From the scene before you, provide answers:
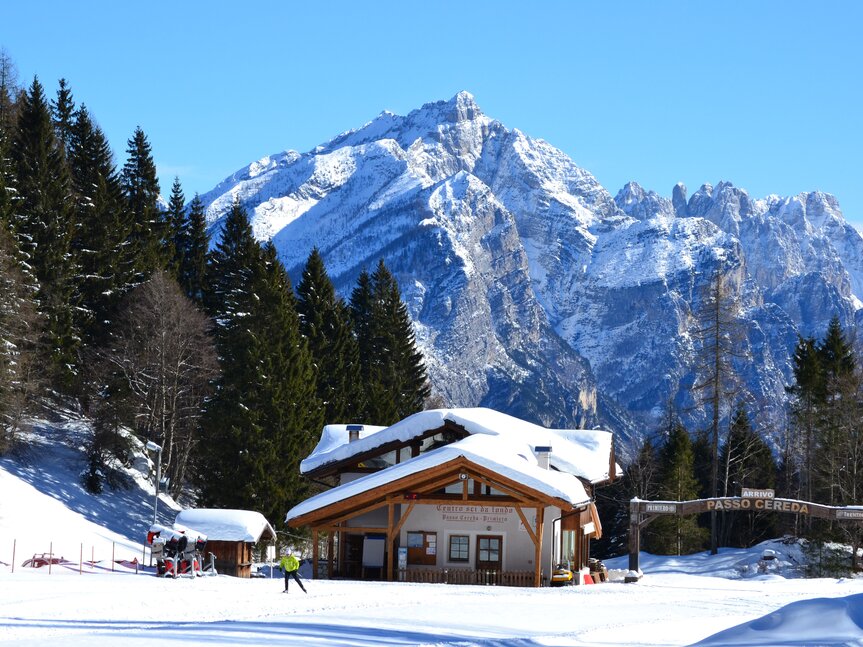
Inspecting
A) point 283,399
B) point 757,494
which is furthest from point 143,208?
point 757,494

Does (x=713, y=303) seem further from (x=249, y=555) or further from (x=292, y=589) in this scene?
(x=292, y=589)

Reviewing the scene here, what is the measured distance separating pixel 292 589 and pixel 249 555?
36.5ft

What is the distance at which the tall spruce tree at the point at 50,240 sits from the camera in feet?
184

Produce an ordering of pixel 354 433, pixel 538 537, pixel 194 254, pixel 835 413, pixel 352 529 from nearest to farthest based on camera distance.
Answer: pixel 538 537 → pixel 352 529 → pixel 354 433 → pixel 835 413 → pixel 194 254

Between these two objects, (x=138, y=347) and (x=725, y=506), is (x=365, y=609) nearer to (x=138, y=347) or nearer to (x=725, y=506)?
(x=725, y=506)

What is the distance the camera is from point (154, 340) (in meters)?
57.6

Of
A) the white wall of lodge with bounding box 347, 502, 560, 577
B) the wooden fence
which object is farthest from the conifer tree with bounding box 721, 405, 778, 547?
the wooden fence

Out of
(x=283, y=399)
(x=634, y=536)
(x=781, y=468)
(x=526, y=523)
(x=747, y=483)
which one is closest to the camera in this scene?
(x=526, y=523)

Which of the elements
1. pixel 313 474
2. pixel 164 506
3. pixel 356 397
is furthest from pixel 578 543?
pixel 356 397

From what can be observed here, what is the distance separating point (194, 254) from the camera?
263 ft

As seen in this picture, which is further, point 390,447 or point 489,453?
point 390,447

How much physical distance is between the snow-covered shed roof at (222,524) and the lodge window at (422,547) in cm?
549

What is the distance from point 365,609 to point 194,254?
187 feet

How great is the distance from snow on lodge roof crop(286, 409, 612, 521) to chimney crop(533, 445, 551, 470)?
0.49 m
